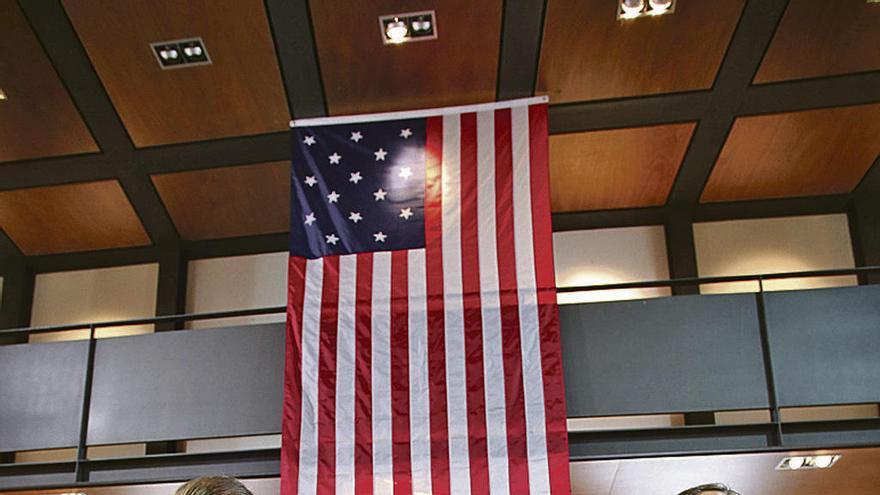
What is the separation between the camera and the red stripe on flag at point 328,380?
7156 mm

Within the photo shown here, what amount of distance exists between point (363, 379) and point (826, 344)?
344cm

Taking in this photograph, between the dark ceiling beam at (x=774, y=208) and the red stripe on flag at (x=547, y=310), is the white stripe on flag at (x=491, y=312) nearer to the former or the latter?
the red stripe on flag at (x=547, y=310)

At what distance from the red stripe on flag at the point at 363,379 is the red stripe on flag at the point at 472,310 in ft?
2.36

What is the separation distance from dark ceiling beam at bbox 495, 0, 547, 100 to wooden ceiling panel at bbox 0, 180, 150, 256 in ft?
12.7

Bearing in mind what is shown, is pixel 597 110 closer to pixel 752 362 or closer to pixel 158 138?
pixel 752 362

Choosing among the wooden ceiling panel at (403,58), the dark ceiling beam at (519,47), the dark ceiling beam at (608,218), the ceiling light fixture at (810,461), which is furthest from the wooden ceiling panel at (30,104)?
the ceiling light fixture at (810,461)

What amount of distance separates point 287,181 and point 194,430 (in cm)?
262

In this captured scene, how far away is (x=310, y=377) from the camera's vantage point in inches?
292

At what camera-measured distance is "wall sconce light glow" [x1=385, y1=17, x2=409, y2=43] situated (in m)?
7.79

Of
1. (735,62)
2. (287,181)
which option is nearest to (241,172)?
(287,181)

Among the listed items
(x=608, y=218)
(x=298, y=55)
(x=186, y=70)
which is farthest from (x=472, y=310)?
(x=186, y=70)

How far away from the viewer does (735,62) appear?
814 cm

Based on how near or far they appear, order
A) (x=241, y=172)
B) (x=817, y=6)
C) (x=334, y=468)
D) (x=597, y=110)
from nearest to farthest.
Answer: (x=334, y=468) < (x=817, y=6) < (x=597, y=110) < (x=241, y=172)

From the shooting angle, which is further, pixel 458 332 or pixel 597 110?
pixel 597 110
